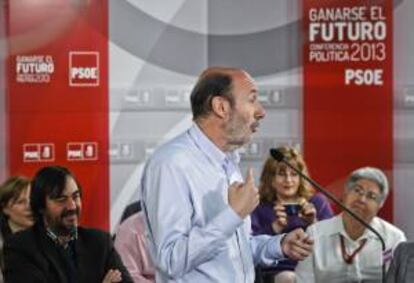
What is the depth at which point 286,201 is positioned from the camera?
5.21 metres

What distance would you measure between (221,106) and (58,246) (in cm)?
143

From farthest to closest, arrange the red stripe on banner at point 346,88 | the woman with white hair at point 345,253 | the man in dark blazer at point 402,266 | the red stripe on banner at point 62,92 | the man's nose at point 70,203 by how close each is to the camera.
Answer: the red stripe on banner at point 346,88 < the red stripe on banner at point 62,92 < the woman with white hair at point 345,253 < the man's nose at point 70,203 < the man in dark blazer at point 402,266

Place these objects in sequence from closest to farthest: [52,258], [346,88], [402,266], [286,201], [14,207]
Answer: [402,266] < [52,258] < [14,207] < [286,201] < [346,88]

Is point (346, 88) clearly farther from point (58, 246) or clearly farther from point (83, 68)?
point (58, 246)

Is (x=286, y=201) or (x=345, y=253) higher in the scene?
(x=286, y=201)

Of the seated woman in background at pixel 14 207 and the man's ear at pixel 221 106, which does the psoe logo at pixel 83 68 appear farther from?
the man's ear at pixel 221 106

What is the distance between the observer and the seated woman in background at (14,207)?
15.7 ft

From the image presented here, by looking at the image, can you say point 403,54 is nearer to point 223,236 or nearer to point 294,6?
point 294,6

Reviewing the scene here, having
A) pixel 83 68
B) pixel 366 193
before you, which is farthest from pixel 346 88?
pixel 83 68

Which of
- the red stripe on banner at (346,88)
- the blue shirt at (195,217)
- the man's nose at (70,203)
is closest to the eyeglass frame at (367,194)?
the red stripe on banner at (346,88)

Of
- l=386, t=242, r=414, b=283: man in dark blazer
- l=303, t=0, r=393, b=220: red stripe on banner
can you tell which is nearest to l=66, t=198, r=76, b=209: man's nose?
l=386, t=242, r=414, b=283: man in dark blazer

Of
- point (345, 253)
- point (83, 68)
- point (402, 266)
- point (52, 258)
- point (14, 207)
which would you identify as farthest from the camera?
point (83, 68)

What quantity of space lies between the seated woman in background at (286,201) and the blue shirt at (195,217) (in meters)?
2.23

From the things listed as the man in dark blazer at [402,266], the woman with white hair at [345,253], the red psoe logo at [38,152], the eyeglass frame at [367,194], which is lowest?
the woman with white hair at [345,253]
